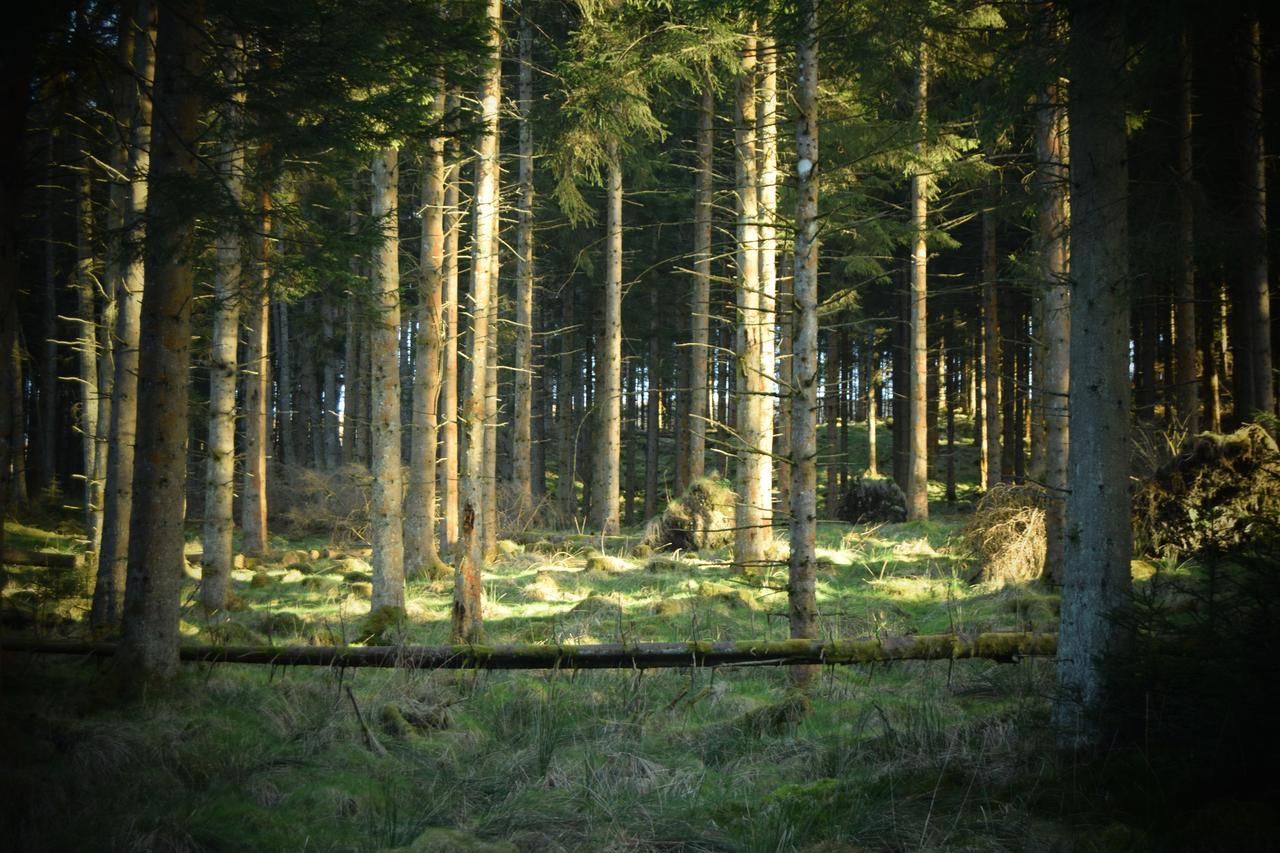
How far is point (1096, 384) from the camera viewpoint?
5176mm

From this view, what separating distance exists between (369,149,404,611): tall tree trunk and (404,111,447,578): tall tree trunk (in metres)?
0.45

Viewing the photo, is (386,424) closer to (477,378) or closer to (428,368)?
(428,368)

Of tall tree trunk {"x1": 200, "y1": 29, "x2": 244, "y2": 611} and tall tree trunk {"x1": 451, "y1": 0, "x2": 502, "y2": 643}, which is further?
tall tree trunk {"x1": 200, "y1": 29, "x2": 244, "y2": 611}

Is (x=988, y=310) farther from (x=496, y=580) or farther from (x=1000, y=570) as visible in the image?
(x=496, y=580)

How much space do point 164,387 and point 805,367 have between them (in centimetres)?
551

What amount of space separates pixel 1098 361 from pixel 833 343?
22.6 m

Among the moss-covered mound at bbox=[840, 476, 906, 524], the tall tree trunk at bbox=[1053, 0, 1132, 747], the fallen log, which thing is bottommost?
the fallen log

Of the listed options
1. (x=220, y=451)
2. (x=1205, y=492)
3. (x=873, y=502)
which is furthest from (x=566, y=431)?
(x=1205, y=492)

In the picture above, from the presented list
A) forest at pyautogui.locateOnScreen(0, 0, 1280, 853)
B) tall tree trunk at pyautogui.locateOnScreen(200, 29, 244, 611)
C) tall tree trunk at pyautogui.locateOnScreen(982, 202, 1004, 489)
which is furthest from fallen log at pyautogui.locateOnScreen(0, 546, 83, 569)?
tall tree trunk at pyautogui.locateOnScreen(982, 202, 1004, 489)

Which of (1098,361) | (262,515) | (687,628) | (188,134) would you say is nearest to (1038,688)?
(1098,361)

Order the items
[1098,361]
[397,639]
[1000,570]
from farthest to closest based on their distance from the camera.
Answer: [1000,570]
[397,639]
[1098,361]

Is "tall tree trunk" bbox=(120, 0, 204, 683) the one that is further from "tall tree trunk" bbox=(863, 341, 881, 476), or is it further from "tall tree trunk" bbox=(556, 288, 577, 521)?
"tall tree trunk" bbox=(863, 341, 881, 476)

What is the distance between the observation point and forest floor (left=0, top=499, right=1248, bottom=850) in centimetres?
442

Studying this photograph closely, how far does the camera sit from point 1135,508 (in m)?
11.4
